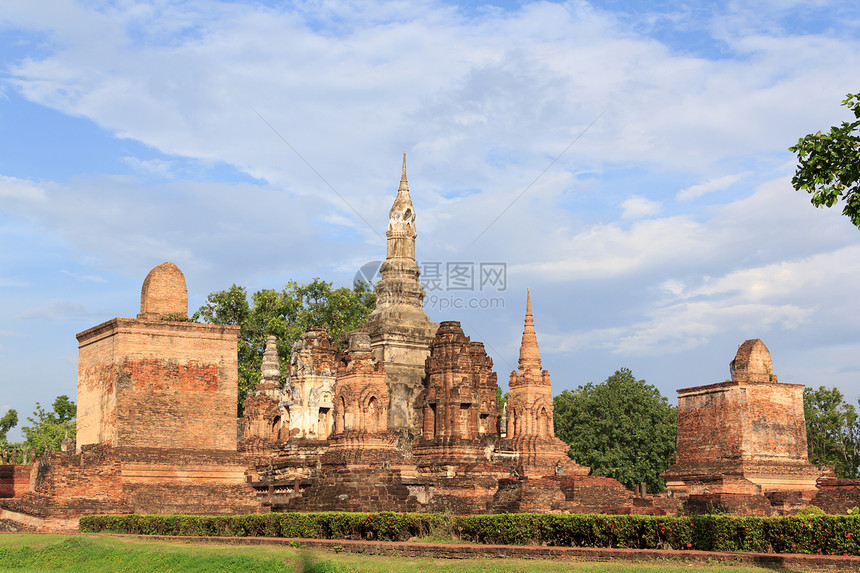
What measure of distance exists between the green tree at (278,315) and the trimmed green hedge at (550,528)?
84.3 feet

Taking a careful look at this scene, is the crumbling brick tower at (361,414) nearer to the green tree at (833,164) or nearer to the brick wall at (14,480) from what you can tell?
the brick wall at (14,480)

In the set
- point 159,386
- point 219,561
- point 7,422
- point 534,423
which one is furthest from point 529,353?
point 7,422

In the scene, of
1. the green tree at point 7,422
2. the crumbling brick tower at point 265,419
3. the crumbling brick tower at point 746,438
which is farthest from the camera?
the green tree at point 7,422

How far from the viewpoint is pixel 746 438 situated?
3331cm

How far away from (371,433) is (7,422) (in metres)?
45.2

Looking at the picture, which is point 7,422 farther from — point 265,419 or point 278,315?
point 265,419

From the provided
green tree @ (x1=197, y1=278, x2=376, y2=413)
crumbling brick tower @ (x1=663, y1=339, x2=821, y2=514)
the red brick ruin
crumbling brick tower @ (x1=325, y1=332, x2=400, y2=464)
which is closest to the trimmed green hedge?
the red brick ruin

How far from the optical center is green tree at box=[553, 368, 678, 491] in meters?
50.8

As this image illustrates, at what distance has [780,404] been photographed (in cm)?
3425

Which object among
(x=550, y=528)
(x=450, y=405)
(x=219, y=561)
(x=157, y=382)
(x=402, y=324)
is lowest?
(x=219, y=561)

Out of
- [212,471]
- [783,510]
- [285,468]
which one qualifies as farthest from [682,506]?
[212,471]

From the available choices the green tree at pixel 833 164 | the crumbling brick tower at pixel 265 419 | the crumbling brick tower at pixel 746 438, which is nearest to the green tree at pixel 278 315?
the crumbling brick tower at pixel 265 419

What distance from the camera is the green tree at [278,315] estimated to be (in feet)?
167

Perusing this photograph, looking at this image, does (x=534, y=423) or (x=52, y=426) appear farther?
(x=52, y=426)
